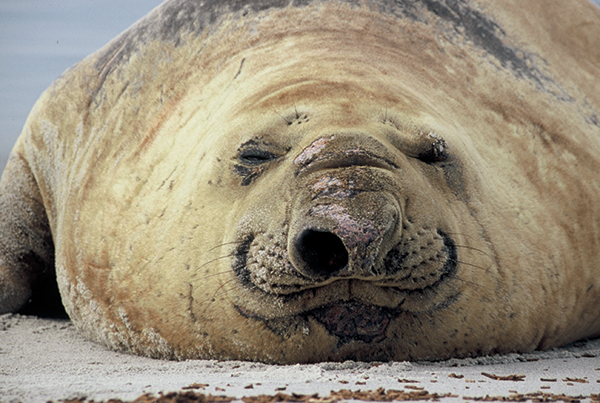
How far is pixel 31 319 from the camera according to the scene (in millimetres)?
4113

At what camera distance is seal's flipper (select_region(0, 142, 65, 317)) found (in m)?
4.22

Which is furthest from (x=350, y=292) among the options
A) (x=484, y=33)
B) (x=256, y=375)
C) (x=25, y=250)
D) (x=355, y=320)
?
(x=25, y=250)

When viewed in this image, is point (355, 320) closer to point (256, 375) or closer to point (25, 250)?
point (256, 375)

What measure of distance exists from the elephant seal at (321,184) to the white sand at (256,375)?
3.8 inches

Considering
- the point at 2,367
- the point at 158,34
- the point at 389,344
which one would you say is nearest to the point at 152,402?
the point at 389,344

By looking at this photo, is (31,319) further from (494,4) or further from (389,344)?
(494,4)

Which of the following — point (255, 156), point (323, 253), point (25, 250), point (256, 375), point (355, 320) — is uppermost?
point (255, 156)

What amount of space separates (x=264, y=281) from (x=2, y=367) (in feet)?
3.72

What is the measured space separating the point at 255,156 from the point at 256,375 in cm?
88

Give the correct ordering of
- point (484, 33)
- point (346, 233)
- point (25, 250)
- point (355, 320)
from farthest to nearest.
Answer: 1. point (25, 250)
2. point (484, 33)
3. point (355, 320)
4. point (346, 233)

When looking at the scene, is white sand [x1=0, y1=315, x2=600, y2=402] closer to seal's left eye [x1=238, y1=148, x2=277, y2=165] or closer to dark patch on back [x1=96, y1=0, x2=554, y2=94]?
seal's left eye [x1=238, y1=148, x2=277, y2=165]

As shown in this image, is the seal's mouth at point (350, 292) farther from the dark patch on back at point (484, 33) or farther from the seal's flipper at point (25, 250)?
the seal's flipper at point (25, 250)

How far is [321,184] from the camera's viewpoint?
240cm

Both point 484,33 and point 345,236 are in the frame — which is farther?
point 484,33
